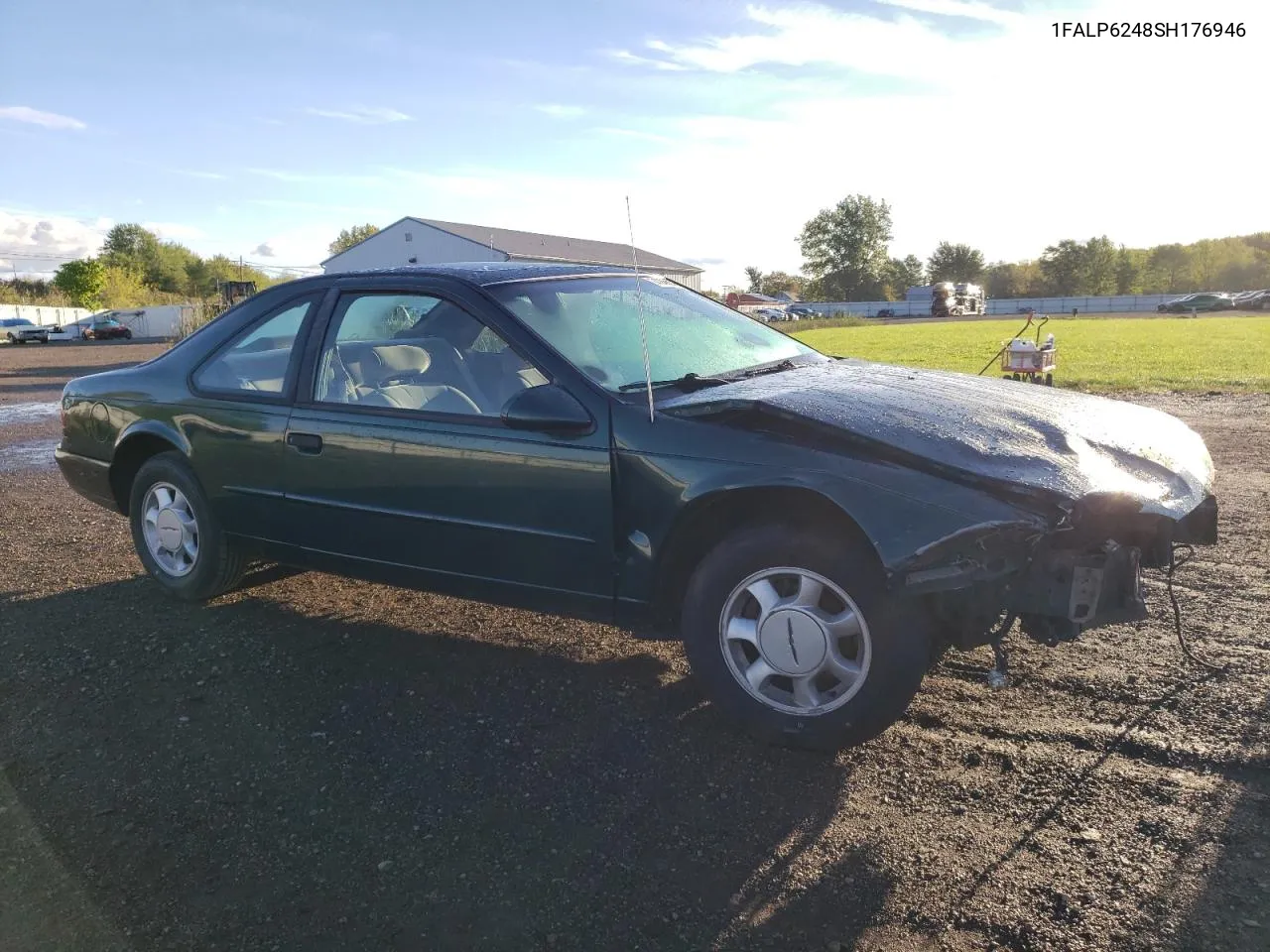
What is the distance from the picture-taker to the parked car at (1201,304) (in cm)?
6009

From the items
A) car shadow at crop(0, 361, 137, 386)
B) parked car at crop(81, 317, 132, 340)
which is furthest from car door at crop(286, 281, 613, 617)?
parked car at crop(81, 317, 132, 340)

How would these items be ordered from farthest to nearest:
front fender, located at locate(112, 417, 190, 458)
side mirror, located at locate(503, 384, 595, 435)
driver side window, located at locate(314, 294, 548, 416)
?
front fender, located at locate(112, 417, 190, 458), driver side window, located at locate(314, 294, 548, 416), side mirror, located at locate(503, 384, 595, 435)

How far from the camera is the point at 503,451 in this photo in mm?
3592

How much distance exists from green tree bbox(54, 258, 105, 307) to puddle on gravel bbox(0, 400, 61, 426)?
75697 mm

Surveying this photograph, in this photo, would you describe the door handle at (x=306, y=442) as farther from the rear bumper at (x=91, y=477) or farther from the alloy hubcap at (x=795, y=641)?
the alloy hubcap at (x=795, y=641)

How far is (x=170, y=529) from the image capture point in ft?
15.9


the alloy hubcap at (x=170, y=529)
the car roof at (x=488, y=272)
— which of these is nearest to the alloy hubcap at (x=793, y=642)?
the car roof at (x=488, y=272)

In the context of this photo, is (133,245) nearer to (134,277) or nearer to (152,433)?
(134,277)

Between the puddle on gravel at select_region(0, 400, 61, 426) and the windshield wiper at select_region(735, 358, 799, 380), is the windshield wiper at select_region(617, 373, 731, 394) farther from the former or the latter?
the puddle on gravel at select_region(0, 400, 61, 426)

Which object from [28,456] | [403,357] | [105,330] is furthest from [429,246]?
[403,357]

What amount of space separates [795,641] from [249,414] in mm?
2776

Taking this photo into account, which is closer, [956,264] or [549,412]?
[549,412]

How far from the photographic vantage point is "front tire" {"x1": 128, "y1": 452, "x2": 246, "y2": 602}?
15.4ft

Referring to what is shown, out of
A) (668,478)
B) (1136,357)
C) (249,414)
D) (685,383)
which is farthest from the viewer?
(1136,357)
